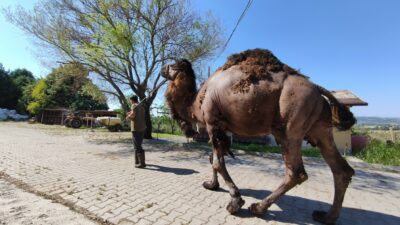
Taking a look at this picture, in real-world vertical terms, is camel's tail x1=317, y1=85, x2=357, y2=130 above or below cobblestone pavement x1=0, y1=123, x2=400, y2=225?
above

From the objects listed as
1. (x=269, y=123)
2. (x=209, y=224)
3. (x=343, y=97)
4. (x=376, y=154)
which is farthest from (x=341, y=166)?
(x=343, y=97)

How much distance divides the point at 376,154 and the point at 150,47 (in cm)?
1164

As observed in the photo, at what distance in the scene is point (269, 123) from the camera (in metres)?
3.64

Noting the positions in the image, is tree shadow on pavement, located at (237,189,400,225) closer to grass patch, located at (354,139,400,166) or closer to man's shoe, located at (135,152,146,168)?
man's shoe, located at (135,152,146,168)

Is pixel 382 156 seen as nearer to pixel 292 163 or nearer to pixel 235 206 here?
pixel 292 163

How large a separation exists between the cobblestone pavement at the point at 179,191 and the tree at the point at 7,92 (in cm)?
3843

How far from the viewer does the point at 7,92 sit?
39.3m

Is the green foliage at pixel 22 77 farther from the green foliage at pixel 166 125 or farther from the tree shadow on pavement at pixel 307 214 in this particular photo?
the tree shadow on pavement at pixel 307 214

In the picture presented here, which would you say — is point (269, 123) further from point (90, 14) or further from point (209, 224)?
point (90, 14)

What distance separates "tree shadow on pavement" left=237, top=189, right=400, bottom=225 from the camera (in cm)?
378

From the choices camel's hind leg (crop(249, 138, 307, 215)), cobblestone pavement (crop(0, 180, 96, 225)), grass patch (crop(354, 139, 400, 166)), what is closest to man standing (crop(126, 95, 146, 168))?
cobblestone pavement (crop(0, 180, 96, 225))

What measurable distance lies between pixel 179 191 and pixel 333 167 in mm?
2597

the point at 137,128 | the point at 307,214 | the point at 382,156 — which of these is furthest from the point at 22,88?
the point at 307,214

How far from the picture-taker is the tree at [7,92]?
3884cm
